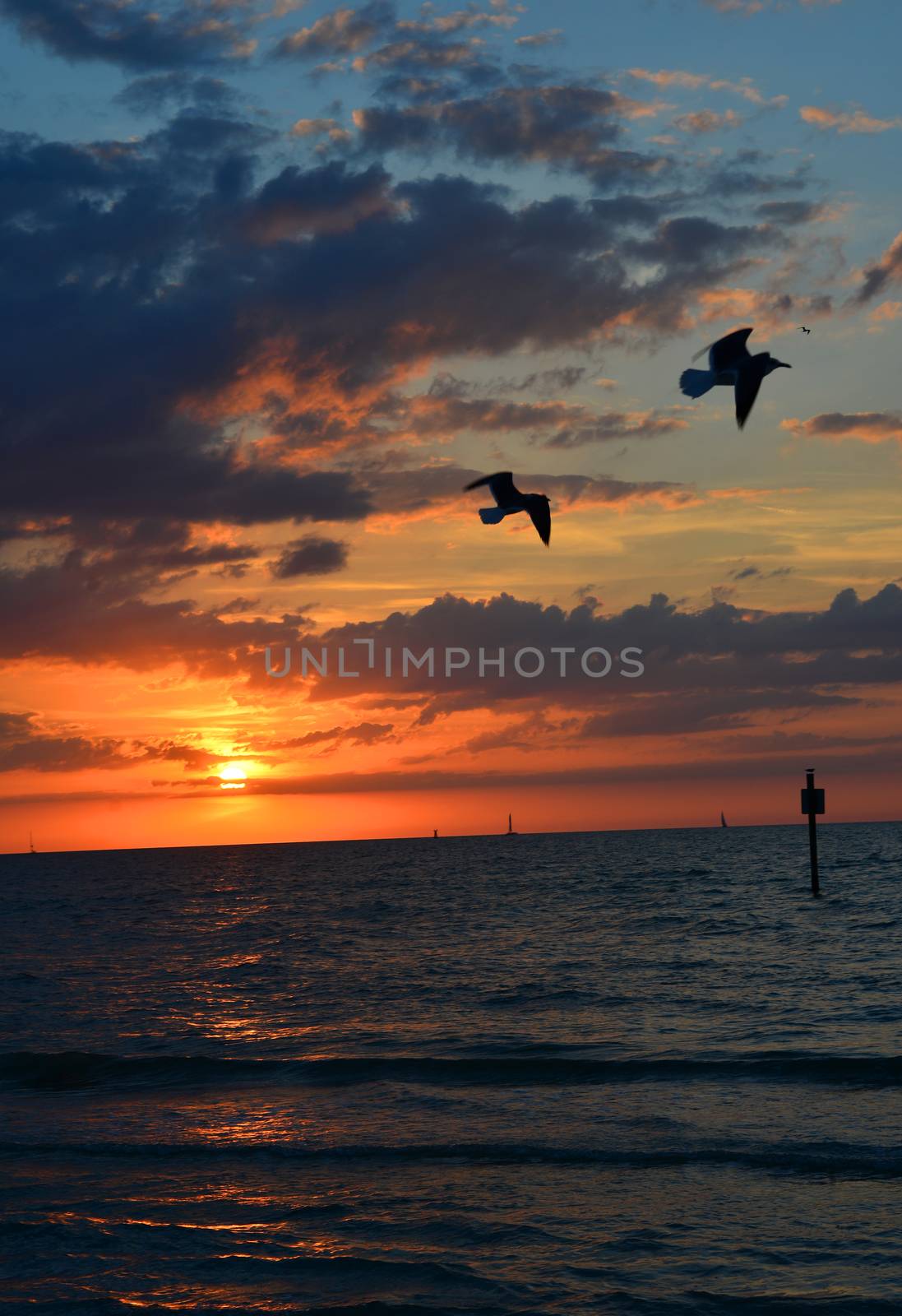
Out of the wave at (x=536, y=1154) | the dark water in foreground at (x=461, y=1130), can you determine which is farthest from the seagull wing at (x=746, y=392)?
the wave at (x=536, y=1154)

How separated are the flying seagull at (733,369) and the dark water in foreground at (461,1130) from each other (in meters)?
7.99

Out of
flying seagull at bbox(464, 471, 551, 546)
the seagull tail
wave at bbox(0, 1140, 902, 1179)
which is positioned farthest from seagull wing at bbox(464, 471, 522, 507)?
wave at bbox(0, 1140, 902, 1179)

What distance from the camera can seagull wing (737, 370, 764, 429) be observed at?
9.94m

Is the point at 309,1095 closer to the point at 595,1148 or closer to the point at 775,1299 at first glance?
the point at 595,1148

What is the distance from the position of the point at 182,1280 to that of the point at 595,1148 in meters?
5.98

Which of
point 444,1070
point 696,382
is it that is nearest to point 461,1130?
point 444,1070

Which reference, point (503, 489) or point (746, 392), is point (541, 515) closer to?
point (503, 489)

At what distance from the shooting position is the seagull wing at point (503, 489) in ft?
52.7

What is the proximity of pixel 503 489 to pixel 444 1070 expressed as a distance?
33.4ft

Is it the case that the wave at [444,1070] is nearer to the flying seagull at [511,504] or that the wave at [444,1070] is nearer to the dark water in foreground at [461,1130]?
the dark water in foreground at [461,1130]

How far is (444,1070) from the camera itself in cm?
2058

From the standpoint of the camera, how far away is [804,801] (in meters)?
57.5

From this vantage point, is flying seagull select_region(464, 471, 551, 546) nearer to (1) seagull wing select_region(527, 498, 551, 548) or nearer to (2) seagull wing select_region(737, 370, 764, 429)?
(1) seagull wing select_region(527, 498, 551, 548)

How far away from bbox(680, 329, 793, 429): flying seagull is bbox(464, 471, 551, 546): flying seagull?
4.30m
